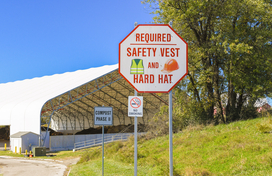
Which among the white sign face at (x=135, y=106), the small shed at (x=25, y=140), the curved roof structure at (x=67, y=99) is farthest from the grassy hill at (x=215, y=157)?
the small shed at (x=25, y=140)

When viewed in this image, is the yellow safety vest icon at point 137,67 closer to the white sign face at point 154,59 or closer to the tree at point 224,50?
the white sign face at point 154,59

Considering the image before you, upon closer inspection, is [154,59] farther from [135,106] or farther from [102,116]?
[102,116]

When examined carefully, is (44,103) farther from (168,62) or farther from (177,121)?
(168,62)

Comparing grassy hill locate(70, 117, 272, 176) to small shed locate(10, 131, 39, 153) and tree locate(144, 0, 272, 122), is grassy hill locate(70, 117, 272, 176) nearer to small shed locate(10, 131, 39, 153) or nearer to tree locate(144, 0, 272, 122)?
tree locate(144, 0, 272, 122)

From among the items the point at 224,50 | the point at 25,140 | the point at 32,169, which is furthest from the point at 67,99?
the point at 224,50

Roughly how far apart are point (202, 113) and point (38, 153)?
1898 cm

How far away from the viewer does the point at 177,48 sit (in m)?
7.53

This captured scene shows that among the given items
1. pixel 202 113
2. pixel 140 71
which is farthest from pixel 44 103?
pixel 140 71

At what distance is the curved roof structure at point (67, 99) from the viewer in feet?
112

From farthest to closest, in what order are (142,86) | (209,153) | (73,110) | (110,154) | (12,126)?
1. (73,110)
2. (12,126)
3. (110,154)
4. (209,153)
5. (142,86)

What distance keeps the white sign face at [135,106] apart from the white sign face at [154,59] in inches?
11.5

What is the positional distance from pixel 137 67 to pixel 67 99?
129 feet

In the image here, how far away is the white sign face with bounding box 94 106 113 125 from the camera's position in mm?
11703

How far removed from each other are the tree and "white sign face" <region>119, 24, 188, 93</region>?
36.8 ft
